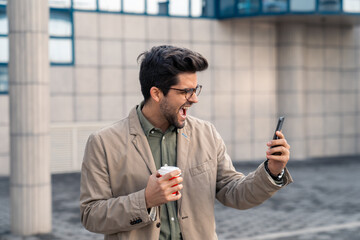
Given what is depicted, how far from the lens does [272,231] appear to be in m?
8.60

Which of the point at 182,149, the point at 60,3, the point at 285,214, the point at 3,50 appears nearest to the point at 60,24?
the point at 60,3

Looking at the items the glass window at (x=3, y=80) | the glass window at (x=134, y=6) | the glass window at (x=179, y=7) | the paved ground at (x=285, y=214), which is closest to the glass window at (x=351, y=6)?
the glass window at (x=179, y=7)

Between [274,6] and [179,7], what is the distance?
118 inches

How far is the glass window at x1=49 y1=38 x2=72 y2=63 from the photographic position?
15086 millimetres

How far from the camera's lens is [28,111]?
823 cm

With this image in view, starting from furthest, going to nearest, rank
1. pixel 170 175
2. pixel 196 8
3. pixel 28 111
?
pixel 196 8 < pixel 28 111 < pixel 170 175

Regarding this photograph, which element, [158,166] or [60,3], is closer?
[158,166]

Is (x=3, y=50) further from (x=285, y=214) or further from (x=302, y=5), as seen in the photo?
(x=285, y=214)

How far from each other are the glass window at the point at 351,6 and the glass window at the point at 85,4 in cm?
783

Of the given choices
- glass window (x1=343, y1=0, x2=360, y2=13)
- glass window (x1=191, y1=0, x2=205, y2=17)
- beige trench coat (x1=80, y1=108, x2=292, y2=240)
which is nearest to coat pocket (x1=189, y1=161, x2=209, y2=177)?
beige trench coat (x1=80, y1=108, x2=292, y2=240)

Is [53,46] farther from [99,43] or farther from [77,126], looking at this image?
[77,126]

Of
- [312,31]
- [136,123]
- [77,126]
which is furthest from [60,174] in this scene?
[136,123]

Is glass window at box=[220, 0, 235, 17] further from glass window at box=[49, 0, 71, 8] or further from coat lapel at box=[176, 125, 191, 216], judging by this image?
coat lapel at box=[176, 125, 191, 216]

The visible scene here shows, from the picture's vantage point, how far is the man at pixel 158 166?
9.54ft
